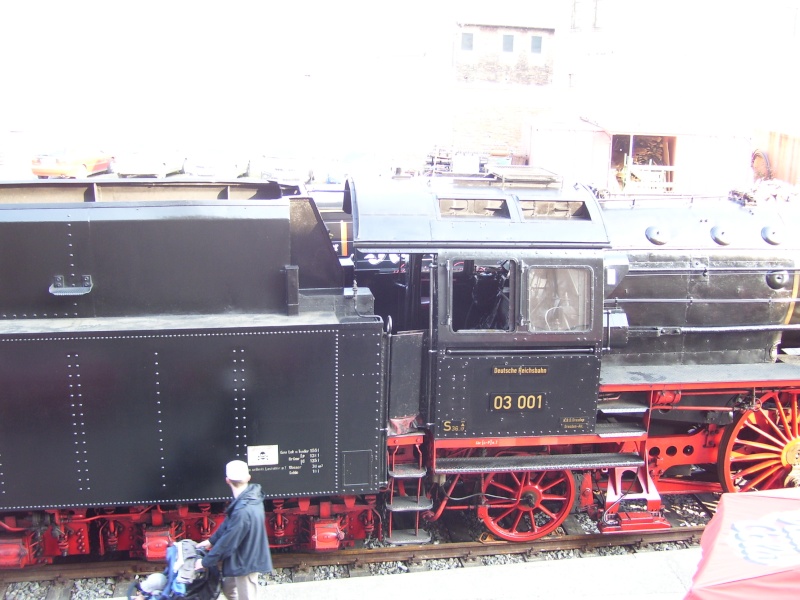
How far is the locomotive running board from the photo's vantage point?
21.1 ft

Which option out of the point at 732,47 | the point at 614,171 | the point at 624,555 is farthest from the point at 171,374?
the point at 732,47

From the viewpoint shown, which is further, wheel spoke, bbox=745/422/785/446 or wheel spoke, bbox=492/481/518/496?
wheel spoke, bbox=745/422/785/446

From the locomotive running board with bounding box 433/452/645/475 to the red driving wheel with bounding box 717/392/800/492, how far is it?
1.17 meters

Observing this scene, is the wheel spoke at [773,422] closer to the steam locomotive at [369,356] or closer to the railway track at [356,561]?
the steam locomotive at [369,356]

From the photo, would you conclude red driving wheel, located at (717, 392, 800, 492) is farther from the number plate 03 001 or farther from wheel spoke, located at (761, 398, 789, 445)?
the number plate 03 001

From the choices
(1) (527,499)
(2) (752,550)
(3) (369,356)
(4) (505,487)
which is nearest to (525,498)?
(1) (527,499)

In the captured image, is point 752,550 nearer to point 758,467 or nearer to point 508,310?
point 508,310

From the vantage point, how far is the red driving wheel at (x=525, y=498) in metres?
6.89

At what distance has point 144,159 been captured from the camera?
22703 mm

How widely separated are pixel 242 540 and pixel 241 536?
56 mm

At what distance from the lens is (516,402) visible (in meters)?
6.32

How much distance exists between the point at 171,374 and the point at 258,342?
72cm

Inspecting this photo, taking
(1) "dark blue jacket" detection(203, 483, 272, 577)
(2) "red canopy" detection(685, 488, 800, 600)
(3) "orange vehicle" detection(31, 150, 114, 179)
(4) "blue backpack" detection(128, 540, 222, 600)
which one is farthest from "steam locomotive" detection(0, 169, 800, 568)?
→ (3) "orange vehicle" detection(31, 150, 114, 179)

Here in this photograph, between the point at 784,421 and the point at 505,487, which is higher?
the point at 784,421
